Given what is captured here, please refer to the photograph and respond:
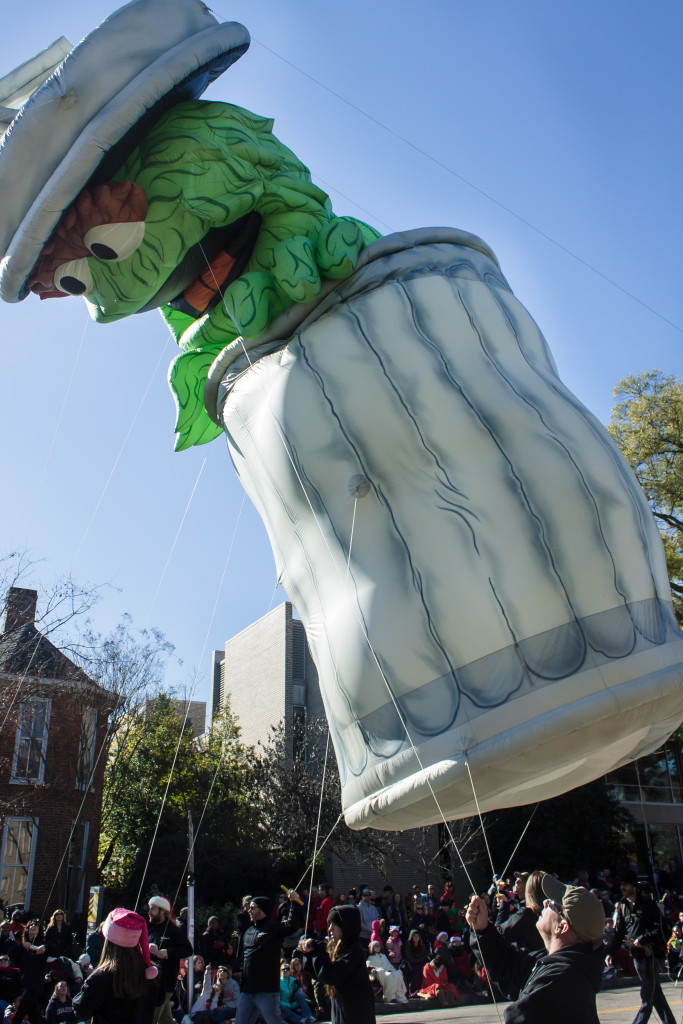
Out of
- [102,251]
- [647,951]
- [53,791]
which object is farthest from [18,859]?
[102,251]

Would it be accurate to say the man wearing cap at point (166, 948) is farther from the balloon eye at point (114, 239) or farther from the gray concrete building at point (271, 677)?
the gray concrete building at point (271, 677)

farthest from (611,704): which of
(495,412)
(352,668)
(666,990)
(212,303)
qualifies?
(666,990)

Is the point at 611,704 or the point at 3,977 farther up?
the point at 611,704

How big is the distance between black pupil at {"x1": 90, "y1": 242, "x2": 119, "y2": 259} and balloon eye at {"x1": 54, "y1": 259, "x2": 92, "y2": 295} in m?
0.17

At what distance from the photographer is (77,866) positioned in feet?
65.7

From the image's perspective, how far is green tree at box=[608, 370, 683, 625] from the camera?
65.7ft

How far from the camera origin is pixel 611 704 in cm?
492

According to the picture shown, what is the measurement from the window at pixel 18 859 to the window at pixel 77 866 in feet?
2.84

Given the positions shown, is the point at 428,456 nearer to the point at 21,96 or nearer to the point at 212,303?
the point at 212,303

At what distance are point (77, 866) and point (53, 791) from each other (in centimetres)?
216

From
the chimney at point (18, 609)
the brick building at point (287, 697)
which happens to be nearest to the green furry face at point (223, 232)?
the chimney at point (18, 609)

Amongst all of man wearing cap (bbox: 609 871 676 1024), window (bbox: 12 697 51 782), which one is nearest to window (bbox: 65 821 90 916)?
window (bbox: 12 697 51 782)

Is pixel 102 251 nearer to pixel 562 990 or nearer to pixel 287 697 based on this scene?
pixel 562 990

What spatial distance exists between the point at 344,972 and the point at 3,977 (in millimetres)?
5254
